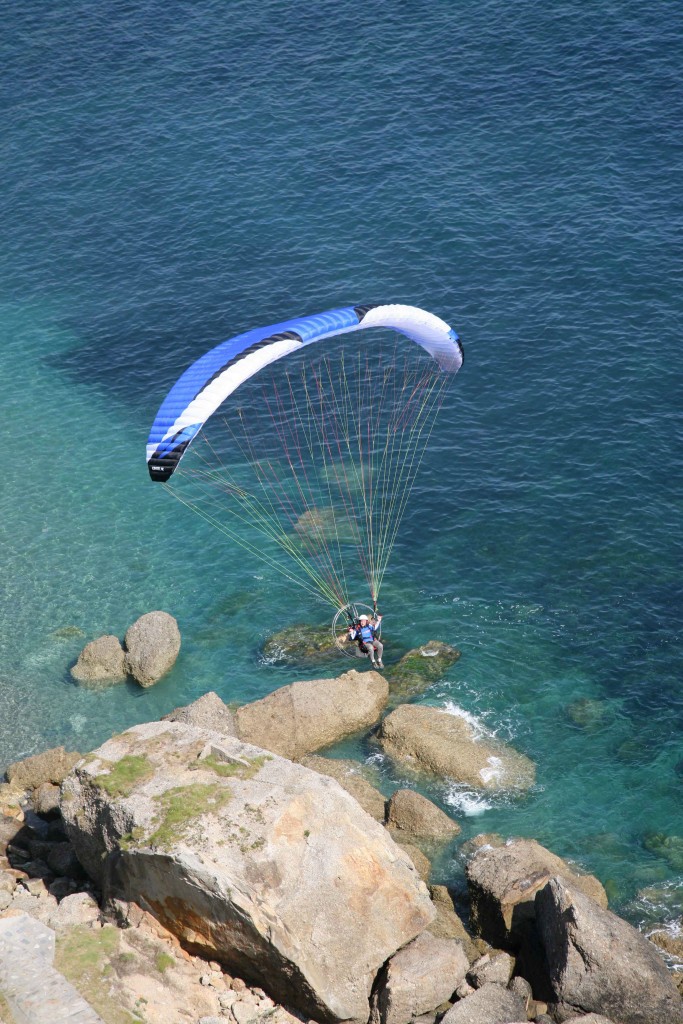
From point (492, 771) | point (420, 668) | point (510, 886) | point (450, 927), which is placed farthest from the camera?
point (420, 668)

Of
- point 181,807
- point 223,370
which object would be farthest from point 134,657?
point 181,807

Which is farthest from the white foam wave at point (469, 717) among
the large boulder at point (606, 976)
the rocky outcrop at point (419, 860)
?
the large boulder at point (606, 976)

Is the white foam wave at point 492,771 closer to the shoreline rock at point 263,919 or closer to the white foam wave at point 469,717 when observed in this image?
the white foam wave at point 469,717

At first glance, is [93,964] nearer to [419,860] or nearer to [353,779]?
[419,860]

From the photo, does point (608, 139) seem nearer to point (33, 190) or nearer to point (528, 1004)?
point (33, 190)

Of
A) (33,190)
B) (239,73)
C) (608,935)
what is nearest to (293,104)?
(239,73)

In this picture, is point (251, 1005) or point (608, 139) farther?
point (608, 139)
